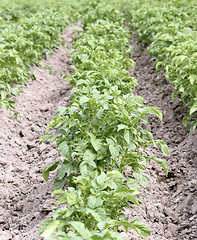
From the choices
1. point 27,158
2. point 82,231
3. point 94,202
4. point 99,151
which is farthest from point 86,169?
point 27,158

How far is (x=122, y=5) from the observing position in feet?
50.9

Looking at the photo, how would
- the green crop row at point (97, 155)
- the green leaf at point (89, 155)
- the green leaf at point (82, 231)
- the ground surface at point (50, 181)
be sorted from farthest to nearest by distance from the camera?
1. the ground surface at point (50, 181)
2. the green leaf at point (89, 155)
3. the green crop row at point (97, 155)
4. the green leaf at point (82, 231)

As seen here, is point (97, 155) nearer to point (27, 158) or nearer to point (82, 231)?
point (82, 231)

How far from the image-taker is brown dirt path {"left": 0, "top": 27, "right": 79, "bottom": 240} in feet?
11.9

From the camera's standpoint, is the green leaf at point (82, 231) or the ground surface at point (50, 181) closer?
the green leaf at point (82, 231)

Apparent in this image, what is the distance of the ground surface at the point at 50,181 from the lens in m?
3.55

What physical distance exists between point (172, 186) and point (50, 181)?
1.55 metres

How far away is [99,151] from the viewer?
319 centimetres

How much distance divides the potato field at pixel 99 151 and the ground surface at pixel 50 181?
0.01 meters

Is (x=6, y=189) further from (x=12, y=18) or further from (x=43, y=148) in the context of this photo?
(x=12, y=18)

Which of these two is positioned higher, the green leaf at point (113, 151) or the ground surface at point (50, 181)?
the green leaf at point (113, 151)

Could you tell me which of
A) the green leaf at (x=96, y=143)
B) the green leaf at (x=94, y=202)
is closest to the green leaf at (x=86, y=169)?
the green leaf at (x=96, y=143)

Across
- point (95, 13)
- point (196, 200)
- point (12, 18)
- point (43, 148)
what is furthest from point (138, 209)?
point (12, 18)

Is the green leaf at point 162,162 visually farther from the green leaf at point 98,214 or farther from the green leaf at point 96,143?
the green leaf at point 98,214
